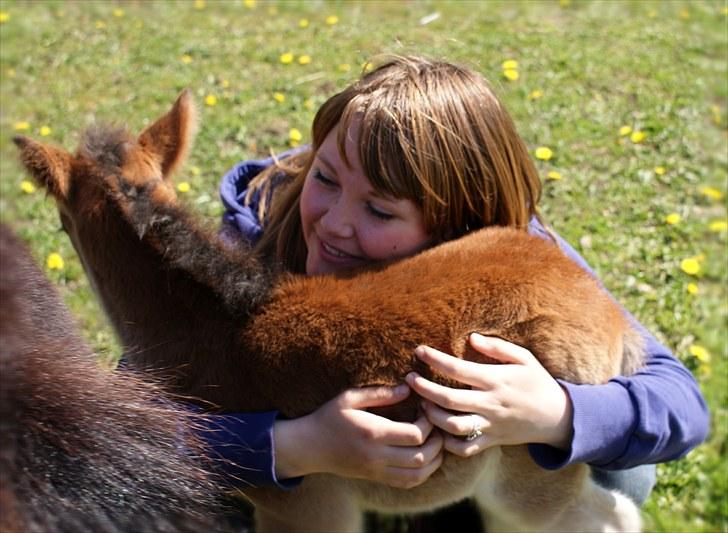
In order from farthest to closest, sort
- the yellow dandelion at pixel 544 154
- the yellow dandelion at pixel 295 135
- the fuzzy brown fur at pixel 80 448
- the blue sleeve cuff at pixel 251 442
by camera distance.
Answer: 1. the yellow dandelion at pixel 295 135
2. the yellow dandelion at pixel 544 154
3. the blue sleeve cuff at pixel 251 442
4. the fuzzy brown fur at pixel 80 448

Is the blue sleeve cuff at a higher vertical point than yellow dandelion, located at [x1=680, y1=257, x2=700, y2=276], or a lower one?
higher

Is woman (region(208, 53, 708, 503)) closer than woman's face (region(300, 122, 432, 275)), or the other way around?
woman (region(208, 53, 708, 503))

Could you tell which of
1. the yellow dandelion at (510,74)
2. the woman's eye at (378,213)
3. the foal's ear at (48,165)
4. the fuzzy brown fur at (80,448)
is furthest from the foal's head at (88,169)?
the yellow dandelion at (510,74)

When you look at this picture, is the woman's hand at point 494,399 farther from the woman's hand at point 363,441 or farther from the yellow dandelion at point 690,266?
the yellow dandelion at point 690,266

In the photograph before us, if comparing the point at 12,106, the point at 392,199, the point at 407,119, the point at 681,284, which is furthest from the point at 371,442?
the point at 12,106

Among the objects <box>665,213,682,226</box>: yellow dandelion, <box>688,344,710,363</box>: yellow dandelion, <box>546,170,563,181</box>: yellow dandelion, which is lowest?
<box>688,344,710,363</box>: yellow dandelion

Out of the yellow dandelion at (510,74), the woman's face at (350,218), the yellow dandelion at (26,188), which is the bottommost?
the yellow dandelion at (510,74)

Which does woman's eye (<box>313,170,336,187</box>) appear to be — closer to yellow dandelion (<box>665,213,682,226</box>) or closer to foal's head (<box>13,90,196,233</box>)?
foal's head (<box>13,90,196,233</box>)

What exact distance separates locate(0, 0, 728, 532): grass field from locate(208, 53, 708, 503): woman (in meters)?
0.72

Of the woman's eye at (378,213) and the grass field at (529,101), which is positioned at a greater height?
the woman's eye at (378,213)

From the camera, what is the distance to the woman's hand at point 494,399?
2307mm

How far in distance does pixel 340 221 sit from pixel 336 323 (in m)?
0.41

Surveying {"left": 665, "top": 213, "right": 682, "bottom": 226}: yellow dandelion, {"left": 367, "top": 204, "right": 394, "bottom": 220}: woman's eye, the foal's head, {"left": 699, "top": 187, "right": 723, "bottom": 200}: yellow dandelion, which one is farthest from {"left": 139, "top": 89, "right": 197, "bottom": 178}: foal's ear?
{"left": 699, "top": 187, "right": 723, "bottom": 200}: yellow dandelion

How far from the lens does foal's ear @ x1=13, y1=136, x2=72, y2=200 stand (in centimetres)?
274
